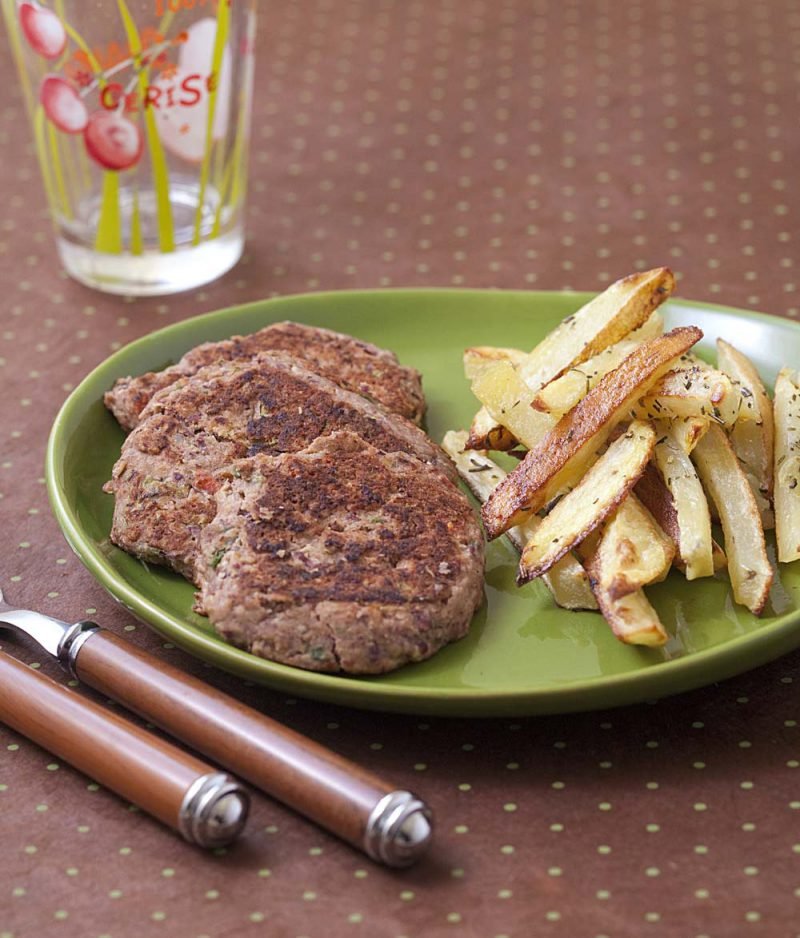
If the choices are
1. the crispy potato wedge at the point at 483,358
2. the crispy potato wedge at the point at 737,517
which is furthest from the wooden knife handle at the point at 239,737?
the crispy potato wedge at the point at 483,358

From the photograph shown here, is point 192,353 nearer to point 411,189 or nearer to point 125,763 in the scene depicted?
point 125,763

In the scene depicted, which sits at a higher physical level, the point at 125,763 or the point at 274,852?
the point at 125,763

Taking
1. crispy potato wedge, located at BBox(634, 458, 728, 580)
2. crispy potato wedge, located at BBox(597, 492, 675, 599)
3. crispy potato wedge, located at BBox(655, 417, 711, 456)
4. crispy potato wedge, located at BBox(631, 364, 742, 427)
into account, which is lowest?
crispy potato wedge, located at BBox(634, 458, 728, 580)

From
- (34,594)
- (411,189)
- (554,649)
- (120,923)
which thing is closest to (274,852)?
(120,923)

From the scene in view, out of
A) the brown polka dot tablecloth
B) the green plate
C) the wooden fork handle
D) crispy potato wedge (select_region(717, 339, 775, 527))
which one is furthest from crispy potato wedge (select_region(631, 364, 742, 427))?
the wooden fork handle

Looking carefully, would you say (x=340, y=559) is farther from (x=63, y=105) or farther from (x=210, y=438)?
(x=63, y=105)

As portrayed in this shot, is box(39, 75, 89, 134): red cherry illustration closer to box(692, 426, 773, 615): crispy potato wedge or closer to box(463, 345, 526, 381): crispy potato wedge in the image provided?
box(463, 345, 526, 381): crispy potato wedge

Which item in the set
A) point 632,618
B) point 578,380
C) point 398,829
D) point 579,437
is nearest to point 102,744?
point 398,829
